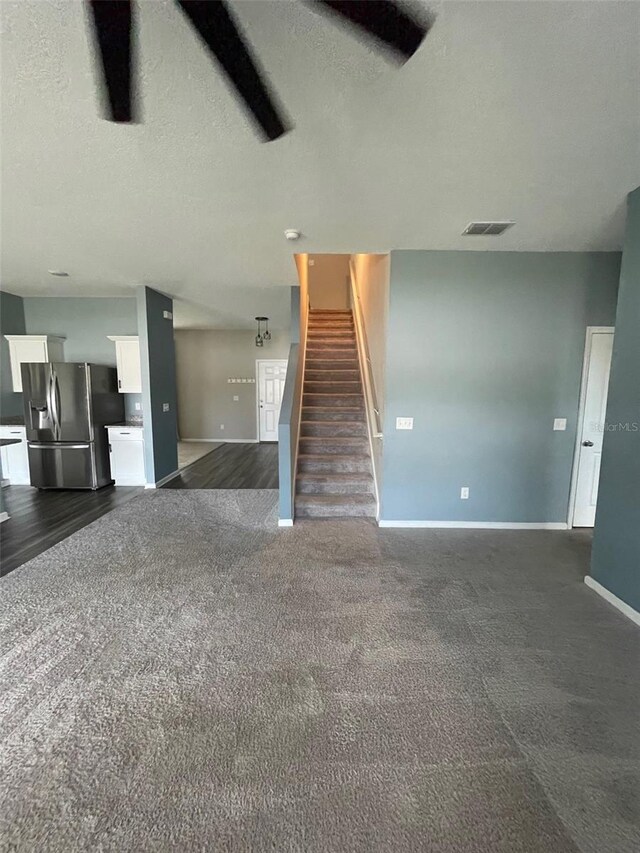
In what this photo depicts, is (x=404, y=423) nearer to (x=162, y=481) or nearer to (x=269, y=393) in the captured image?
(x=162, y=481)

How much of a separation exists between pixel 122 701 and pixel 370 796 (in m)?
1.14

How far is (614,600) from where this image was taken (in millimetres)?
2324

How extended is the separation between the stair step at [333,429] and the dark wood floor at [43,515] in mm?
2456

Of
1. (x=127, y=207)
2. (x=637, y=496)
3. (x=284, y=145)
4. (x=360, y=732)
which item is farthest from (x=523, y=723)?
(x=127, y=207)

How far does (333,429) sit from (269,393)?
3942 millimetres

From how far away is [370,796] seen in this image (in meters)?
1.21

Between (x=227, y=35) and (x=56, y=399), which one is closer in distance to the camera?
(x=227, y=35)

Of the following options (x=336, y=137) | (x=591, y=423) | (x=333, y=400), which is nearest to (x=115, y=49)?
(x=336, y=137)

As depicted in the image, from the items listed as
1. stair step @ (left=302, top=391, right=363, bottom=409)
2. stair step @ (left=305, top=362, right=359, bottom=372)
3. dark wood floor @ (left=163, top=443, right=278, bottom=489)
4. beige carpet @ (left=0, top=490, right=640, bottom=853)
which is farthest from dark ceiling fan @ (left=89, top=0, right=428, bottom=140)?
dark wood floor @ (left=163, top=443, right=278, bottom=489)

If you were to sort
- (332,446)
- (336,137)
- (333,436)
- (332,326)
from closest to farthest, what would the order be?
(336,137) < (332,446) < (333,436) < (332,326)

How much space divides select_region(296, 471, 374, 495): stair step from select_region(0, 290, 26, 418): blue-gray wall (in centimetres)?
469

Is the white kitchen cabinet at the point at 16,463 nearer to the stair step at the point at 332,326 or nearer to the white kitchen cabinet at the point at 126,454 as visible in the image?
the white kitchen cabinet at the point at 126,454

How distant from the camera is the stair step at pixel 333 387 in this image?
5.12 metres

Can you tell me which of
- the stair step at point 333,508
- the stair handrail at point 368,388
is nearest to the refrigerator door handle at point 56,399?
the stair step at point 333,508
